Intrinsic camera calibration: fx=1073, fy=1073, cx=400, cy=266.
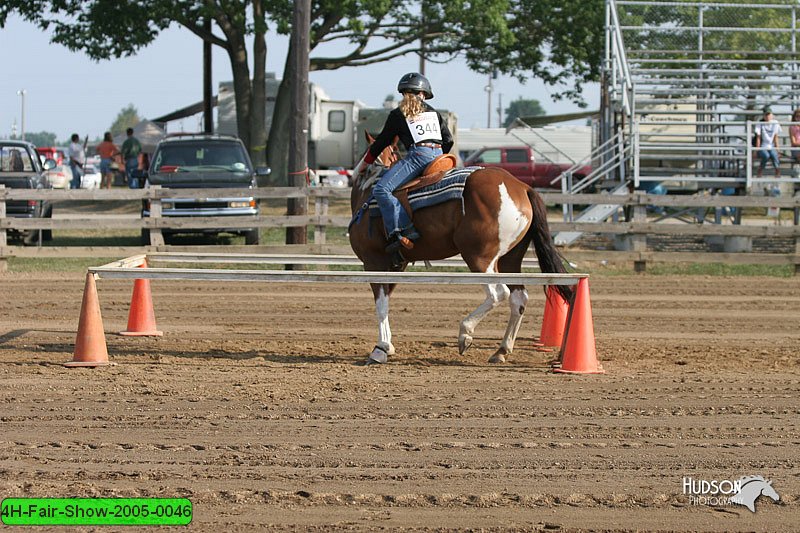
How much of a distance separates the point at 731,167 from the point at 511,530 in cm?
2091

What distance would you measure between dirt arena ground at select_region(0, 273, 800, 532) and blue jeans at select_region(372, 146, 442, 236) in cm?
125

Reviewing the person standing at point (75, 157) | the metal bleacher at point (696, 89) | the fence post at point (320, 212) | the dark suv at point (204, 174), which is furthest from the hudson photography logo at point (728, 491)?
the person standing at point (75, 157)

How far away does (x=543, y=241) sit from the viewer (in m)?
9.40

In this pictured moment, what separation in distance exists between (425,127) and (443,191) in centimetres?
62

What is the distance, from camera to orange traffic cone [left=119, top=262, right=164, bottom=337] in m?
10.9

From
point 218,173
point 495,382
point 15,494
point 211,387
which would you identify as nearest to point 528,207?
point 495,382

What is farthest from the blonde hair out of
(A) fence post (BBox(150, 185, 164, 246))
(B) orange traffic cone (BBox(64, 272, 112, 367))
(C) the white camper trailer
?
(C) the white camper trailer

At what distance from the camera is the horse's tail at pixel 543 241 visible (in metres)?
9.34

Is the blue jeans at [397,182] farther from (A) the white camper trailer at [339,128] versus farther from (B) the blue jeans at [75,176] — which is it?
(A) the white camper trailer at [339,128]

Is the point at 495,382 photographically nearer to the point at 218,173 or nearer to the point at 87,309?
the point at 87,309

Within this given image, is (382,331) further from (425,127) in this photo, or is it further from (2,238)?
(2,238)

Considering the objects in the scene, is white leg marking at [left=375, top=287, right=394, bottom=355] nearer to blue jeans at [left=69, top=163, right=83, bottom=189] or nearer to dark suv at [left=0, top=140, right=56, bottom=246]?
dark suv at [left=0, top=140, right=56, bottom=246]

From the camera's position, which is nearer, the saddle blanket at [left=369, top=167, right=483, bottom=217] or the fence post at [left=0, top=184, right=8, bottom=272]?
the saddle blanket at [left=369, top=167, right=483, bottom=217]

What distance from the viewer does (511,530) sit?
16.8 feet
